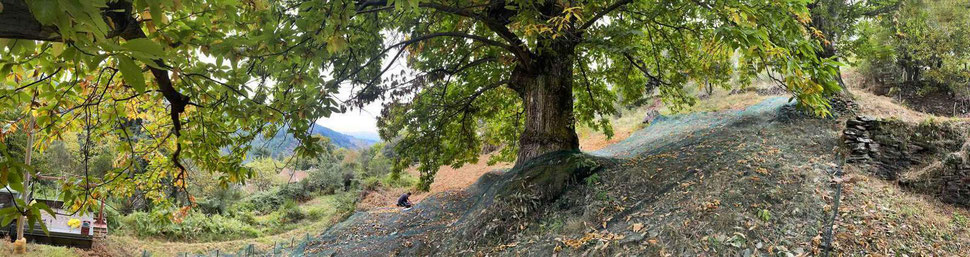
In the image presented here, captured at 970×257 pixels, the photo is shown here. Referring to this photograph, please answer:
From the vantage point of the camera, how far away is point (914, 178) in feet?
16.6

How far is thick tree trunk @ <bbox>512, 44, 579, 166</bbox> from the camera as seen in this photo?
20.1ft

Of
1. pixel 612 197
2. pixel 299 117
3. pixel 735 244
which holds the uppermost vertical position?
pixel 299 117

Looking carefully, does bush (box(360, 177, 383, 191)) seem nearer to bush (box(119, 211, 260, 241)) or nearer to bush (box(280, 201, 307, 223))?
bush (box(280, 201, 307, 223))

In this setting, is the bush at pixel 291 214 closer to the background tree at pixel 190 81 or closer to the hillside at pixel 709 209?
the hillside at pixel 709 209

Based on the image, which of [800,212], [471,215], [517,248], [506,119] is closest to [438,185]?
[506,119]

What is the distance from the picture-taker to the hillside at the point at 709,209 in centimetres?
356

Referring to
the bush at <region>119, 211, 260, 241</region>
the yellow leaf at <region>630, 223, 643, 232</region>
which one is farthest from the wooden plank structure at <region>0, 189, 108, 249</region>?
the yellow leaf at <region>630, 223, 643, 232</region>

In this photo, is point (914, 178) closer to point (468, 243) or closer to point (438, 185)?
point (468, 243)

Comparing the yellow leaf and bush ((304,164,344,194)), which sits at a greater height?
bush ((304,164,344,194))

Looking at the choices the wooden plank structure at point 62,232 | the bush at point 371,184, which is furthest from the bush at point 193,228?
the bush at point 371,184

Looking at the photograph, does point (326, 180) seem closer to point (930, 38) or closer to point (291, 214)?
point (291, 214)

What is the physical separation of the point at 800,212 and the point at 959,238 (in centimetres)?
145

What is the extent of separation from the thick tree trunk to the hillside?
0.48 m

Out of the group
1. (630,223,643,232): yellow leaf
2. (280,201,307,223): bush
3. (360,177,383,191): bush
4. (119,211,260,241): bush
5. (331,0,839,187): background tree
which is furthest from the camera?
(360,177,383,191): bush
